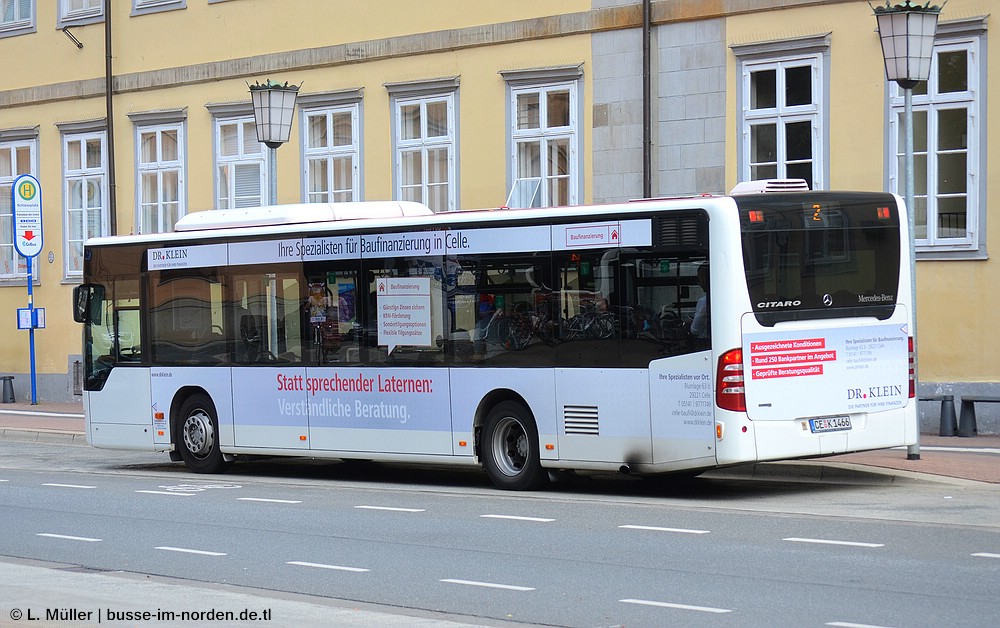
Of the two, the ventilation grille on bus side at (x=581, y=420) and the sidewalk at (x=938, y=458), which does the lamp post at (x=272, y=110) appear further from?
the ventilation grille on bus side at (x=581, y=420)

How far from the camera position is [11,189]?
33.9 meters

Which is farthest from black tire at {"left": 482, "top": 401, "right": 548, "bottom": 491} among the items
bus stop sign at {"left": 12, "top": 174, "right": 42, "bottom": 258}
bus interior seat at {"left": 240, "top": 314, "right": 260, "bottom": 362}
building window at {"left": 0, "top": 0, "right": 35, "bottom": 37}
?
building window at {"left": 0, "top": 0, "right": 35, "bottom": 37}

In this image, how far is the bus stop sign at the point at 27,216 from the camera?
3048 centimetres

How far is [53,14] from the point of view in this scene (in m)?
32.9

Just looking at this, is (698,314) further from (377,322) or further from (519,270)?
(377,322)

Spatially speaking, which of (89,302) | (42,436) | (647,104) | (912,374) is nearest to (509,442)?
(912,374)

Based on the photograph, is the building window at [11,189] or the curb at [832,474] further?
the building window at [11,189]

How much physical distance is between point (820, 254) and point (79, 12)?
22044 mm

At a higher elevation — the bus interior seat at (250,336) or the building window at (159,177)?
the building window at (159,177)

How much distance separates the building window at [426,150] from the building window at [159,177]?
5754 mm

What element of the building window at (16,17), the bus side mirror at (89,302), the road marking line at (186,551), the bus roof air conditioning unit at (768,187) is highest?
the building window at (16,17)

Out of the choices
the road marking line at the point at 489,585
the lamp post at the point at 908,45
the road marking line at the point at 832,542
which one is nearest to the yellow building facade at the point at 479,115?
the lamp post at the point at 908,45

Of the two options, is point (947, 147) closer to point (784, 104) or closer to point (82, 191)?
point (784, 104)

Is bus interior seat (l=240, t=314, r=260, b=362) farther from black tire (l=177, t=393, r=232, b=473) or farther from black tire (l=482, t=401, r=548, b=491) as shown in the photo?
black tire (l=482, t=401, r=548, b=491)
